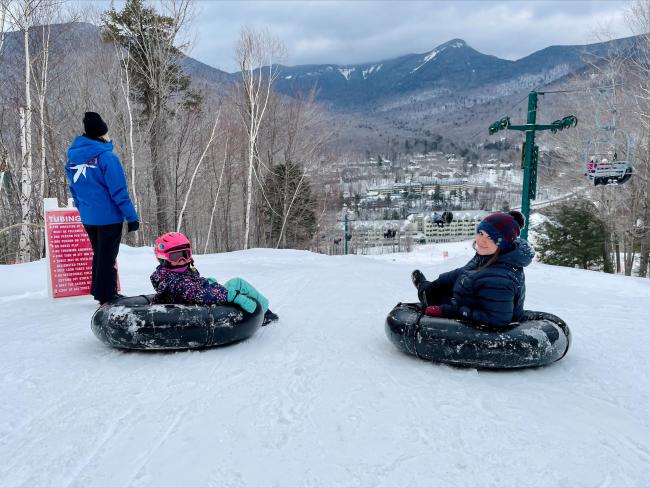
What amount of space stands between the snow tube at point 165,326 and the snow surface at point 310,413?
0.48 ft

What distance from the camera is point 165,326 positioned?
3.52 m

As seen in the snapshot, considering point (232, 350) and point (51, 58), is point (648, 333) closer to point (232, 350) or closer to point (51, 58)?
point (232, 350)

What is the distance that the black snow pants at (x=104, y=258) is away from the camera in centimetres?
471

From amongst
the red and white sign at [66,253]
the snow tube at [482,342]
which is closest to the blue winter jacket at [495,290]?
the snow tube at [482,342]

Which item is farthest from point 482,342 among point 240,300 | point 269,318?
point 269,318

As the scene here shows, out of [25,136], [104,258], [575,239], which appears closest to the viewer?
[104,258]

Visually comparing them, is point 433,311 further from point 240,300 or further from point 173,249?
point 173,249

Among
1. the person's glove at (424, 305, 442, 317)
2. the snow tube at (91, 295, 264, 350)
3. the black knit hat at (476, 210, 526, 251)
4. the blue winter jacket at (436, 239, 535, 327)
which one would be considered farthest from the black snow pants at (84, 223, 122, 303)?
the black knit hat at (476, 210, 526, 251)

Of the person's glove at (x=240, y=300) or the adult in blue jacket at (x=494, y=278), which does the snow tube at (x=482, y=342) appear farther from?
the person's glove at (x=240, y=300)

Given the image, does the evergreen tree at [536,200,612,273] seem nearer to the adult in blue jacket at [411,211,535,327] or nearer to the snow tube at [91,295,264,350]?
the adult in blue jacket at [411,211,535,327]

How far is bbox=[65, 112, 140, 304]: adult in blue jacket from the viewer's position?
458cm

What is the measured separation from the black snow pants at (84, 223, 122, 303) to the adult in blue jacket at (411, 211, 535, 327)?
3594 millimetres

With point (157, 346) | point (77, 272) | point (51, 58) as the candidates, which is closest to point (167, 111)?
point (51, 58)

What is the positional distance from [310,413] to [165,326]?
155cm
